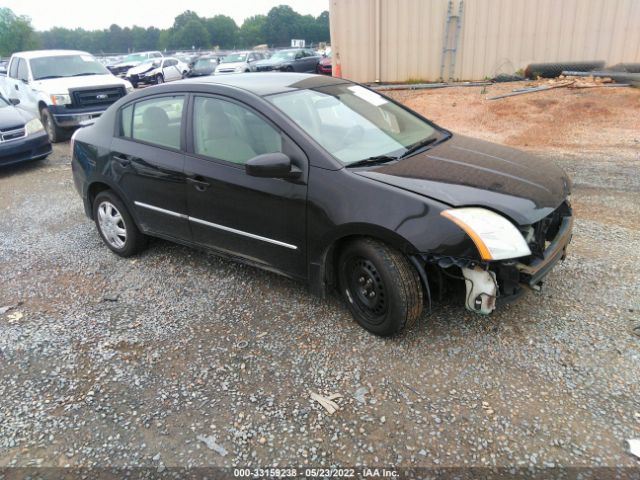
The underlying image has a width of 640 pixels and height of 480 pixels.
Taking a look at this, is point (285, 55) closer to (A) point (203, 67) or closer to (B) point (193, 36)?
(A) point (203, 67)

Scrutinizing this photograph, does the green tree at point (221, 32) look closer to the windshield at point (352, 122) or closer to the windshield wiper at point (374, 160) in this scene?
the windshield at point (352, 122)

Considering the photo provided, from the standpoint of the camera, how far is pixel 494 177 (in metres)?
3.13

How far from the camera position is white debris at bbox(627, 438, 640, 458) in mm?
A: 2295

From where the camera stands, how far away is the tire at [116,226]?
14.9ft

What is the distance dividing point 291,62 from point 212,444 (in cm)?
2264

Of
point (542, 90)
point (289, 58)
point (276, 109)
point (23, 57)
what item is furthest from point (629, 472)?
point (289, 58)

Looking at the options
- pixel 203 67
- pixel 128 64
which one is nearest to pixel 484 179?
pixel 203 67

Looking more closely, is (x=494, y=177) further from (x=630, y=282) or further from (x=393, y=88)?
(x=393, y=88)

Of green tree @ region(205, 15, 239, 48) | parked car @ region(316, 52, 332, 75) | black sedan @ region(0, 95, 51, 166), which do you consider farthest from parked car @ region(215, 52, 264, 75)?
green tree @ region(205, 15, 239, 48)

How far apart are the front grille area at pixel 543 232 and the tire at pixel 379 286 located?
71 centimetres

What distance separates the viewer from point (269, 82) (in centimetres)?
389

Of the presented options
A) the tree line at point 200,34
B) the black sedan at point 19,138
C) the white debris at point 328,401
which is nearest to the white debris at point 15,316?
Result: the white debris at point 328,401

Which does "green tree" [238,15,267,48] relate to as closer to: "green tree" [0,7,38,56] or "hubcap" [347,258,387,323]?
"green tree" [0,7,38,56]

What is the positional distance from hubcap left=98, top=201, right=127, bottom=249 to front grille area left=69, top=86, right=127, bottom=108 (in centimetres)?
703
